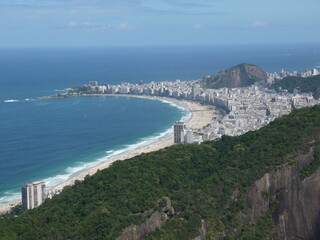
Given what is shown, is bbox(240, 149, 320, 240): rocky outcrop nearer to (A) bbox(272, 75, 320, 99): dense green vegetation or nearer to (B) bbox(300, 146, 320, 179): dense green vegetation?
(B) bbox(300, 146, 320, 179): dense green vegetation

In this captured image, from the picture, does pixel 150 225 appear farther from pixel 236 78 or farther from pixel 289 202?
pixel 236 78

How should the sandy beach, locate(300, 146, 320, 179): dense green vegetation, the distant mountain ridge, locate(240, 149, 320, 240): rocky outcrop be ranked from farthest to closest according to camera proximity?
the distant mountain ridge
the sandy beach
locate(300, 146, 320, 179): dense green vegetation
locate(240, 149, 320, 240): rocky outcrop

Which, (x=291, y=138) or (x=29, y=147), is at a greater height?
(x=291, y=138)

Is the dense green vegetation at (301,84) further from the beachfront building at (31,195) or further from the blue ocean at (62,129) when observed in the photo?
the beachfront building at (31,195)

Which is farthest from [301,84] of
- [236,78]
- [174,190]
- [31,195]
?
[174,190]

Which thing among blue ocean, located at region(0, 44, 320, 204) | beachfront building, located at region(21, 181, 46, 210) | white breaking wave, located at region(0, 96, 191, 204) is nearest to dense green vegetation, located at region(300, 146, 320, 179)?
beachfront building, located at region(21, 181, 46, 210)

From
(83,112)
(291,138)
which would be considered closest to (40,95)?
(83,112)

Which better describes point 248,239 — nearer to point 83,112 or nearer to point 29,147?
point 29,147
